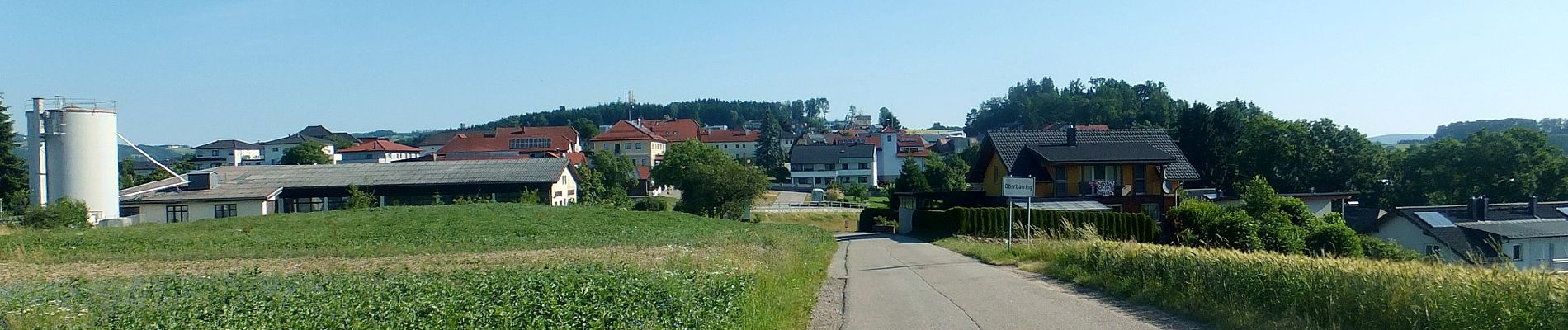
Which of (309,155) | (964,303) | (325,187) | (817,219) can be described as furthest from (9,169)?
(964,303)

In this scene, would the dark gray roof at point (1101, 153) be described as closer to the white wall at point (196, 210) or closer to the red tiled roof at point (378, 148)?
the white wall at point (196, 210)

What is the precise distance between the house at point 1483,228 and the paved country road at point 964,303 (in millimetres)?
25528

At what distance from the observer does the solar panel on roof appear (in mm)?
39719

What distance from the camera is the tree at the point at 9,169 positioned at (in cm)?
5916

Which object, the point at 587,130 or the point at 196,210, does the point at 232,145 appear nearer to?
the point at 587,130

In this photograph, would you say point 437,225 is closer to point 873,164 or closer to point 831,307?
point 831,307

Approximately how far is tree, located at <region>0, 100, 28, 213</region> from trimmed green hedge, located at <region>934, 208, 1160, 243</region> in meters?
57.8

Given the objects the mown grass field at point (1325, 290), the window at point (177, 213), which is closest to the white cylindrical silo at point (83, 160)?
the window at point (177, 213)

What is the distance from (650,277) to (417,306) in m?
2.89

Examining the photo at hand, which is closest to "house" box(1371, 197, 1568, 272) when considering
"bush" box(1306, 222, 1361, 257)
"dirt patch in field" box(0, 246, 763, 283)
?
"bush" box(1306, 222, 1361, 257)

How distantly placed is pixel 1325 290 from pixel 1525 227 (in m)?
37.5

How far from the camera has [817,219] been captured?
61.8 meters

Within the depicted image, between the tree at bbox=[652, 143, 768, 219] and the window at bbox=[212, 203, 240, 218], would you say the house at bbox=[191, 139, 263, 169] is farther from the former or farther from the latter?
the tree at bbox=[652, 143, 768, 219]

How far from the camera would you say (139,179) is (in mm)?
83125
